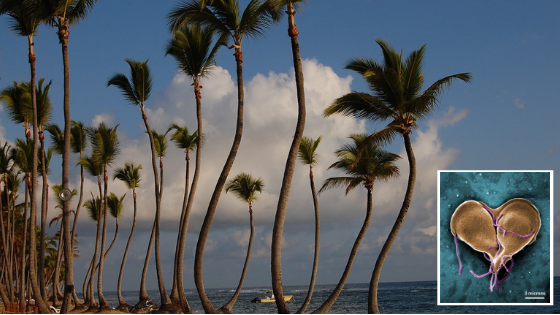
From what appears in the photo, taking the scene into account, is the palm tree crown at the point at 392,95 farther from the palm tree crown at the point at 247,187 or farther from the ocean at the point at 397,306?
the ocean at the point at 397,306

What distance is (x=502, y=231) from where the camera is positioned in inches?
540

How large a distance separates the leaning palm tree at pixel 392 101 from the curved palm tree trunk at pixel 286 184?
1989mm

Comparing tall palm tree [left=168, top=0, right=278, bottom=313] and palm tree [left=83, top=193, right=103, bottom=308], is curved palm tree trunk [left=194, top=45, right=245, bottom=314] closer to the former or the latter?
tall palm tree [left=168, top=0, right=278, bottom=313]

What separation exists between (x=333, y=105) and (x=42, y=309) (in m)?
13.0

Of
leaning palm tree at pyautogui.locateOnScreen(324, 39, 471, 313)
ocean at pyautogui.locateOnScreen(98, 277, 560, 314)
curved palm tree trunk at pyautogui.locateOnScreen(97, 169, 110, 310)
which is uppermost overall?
leaning palm tree at pyautogui.locateOnScreen(324, 39, 471, 313)

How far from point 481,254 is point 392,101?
17.1ft

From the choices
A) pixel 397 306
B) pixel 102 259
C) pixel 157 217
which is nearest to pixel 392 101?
pixel 157 217

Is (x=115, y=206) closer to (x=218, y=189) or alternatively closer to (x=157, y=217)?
(x=157, y=217)

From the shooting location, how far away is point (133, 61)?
25297mm

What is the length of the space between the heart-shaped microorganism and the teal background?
0.35 ft

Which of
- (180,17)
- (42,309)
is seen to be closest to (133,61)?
(180,17)

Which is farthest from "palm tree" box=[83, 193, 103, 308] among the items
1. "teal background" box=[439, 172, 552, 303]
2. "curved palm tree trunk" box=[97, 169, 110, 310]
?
"teal background" box=[439, 172, 552, 303]

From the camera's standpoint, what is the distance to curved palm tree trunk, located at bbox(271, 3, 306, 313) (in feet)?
47.0

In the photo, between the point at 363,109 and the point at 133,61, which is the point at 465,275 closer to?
the point at 363,109
